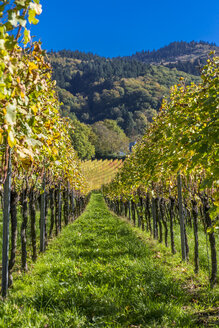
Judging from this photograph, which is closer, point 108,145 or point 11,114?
point 11,114

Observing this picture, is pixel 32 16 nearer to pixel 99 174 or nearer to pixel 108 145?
pixel 99 174

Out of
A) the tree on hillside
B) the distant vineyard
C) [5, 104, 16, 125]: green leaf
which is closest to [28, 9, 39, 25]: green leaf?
[5, 104, 16, 125]: green leaf

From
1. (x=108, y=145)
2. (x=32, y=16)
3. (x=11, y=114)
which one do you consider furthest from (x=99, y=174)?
(x=11, y=114)

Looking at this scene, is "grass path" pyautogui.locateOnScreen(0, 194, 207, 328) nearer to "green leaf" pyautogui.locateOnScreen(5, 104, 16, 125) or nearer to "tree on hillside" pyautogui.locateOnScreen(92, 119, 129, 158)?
"green leaf" pyautogui.locateOnScreen(5, 104, 16, 125)

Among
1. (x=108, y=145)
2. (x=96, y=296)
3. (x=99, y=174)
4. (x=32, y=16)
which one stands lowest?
(x=96, y=296)

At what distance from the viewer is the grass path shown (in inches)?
152

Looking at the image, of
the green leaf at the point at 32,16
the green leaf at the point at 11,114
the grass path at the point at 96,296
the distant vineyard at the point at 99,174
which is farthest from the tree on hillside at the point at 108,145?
the green leaf at the point at 11,114

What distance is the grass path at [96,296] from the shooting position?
3.86 m

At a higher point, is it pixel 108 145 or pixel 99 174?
pixel 108 145

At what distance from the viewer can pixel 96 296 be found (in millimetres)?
4594

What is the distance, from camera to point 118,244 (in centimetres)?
880

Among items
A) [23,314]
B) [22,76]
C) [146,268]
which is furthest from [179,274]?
[22,76]

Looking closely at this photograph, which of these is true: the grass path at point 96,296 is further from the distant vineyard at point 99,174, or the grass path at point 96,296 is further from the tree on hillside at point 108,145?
the tree on hillside at point 108,145

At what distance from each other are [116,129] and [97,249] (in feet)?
416
